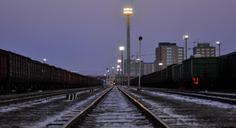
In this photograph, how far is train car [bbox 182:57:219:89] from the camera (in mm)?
56562

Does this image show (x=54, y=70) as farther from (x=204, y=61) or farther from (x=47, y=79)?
(x=204, y=61)

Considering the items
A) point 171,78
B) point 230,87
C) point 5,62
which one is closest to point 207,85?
point 230,87

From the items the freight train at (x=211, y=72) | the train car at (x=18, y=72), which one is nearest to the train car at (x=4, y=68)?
the train car at (x=18, y=72)

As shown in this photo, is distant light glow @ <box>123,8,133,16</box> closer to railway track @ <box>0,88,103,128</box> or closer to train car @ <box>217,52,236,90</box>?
train car @ <box>217,52,236,90</box>

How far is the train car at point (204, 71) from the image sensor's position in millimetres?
56562

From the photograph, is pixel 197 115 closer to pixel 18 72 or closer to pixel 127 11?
pixel 18 72

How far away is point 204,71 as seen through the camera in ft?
189

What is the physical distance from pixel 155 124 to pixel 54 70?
61258 mm

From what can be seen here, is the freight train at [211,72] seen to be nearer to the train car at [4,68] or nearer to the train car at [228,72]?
the train car at [228,72]

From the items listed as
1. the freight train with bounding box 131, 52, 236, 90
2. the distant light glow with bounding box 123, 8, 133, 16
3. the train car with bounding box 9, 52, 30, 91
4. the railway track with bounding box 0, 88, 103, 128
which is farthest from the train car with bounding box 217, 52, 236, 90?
the distant light glow with bounding box 123, 8, 133, 16

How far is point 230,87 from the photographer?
53000 millimetres

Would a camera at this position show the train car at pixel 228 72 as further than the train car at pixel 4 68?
Yes

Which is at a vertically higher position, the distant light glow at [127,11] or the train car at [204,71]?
the distant light glow at [127,11]

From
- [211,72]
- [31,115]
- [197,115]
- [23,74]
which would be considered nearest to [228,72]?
[211,72]
